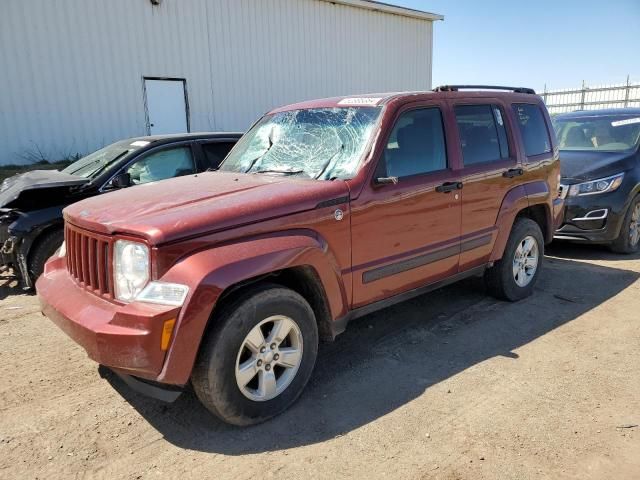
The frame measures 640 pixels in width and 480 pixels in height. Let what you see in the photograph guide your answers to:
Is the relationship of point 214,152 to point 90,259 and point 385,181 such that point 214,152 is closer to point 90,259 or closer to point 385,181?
point 385,181

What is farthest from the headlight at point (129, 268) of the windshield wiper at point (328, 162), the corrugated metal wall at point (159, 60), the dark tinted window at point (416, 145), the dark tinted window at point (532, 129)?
the corrugated metal wall at point (159, 60)

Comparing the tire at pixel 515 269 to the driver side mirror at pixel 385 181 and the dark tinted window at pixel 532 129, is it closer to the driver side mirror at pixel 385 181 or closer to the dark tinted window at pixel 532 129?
the dark tinted window at pixel 532 129

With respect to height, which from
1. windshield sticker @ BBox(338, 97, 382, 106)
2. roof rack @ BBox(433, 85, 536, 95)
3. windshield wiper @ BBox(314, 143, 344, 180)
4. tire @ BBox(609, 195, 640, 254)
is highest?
roof rack @ BBox(433, 85, 536, 95)

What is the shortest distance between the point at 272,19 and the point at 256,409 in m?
13.6

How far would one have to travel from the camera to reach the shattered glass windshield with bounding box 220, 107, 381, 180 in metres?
3.62

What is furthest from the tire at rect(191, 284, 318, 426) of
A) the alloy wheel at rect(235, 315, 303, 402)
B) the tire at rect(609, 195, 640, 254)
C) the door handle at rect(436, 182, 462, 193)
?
the tire at rect(609, 195, 640, 254)

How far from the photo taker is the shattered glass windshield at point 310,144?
362 cm

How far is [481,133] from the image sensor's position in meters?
4.46

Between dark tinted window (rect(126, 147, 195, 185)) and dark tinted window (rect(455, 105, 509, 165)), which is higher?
dark tinted window (rect(455, 105, 509, 165))

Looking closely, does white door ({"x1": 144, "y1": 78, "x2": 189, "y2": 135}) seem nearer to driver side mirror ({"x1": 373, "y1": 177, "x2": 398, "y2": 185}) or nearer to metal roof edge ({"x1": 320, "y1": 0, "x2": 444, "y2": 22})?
metal roof edge ({"x1": 320, "y1": 0, "x2": 444, "y2": 22})

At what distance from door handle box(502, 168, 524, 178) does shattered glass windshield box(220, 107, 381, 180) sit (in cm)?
154

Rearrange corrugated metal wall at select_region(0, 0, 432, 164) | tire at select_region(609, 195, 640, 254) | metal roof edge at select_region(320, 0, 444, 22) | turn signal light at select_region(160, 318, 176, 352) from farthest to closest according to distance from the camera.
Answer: metal roof edge at select_region(320, 0, 444, 22)
corrugated metal wall at select_region(0, 0, 432, 164)
tire at select_region(609, 195, 640, 254)
turn signal light at select_region(160, 318, 176, 352)

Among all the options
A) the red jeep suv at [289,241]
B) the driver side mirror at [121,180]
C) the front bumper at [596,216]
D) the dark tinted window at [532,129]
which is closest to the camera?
the red jeep suv at [289,241]

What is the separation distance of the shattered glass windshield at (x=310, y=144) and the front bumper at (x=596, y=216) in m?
4.11
